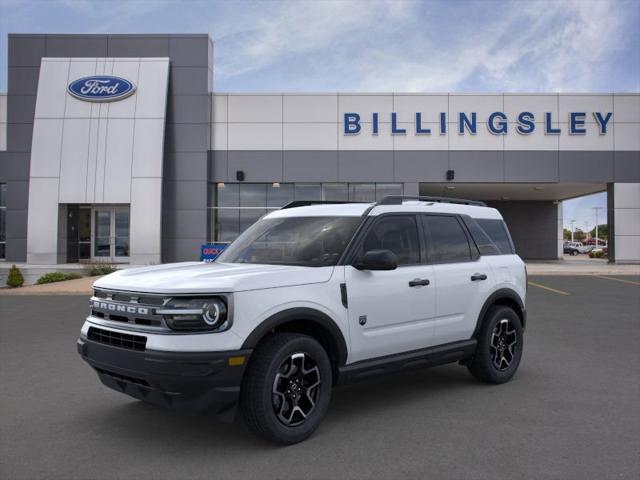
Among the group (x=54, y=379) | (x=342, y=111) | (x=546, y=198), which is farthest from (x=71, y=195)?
(x=546, y=198)

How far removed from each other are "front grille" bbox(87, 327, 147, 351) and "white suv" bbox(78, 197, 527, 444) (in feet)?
0.04

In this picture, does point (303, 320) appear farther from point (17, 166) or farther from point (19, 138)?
point (19, 138)

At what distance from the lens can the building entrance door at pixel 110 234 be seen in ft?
90.5

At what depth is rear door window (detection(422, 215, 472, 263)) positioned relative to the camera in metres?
5.44

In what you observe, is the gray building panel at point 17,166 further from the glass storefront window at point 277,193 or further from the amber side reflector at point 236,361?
the amber side reflector at point 236,361

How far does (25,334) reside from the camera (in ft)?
30.0

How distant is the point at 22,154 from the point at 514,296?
27.4 metres

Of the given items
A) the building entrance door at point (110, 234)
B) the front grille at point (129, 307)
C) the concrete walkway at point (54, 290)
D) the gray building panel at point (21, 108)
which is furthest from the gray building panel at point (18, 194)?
the front grille at point (129, 307)

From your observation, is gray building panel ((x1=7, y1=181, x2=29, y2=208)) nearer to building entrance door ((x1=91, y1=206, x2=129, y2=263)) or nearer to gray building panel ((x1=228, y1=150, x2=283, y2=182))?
building entrance door ((x1=91, y1=206, x2=129, y2=263))

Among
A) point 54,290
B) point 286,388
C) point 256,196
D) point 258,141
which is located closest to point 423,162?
point 258,141

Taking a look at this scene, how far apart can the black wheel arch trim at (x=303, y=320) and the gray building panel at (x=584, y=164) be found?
1034 inches

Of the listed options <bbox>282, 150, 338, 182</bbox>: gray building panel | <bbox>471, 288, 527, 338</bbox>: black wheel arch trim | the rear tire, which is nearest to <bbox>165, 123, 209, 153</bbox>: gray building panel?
<bbox>282, 150, 338, 182</bbox>: gray building panel

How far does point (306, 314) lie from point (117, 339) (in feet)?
4.58

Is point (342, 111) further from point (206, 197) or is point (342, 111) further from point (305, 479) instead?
point (305, 479)
